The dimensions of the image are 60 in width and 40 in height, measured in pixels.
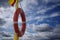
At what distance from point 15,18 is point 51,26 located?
60 cm

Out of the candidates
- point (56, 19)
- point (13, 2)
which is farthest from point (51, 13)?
point (13, 2)

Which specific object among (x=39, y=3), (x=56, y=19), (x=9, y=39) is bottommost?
(x=9, y=39)

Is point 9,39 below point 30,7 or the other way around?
below

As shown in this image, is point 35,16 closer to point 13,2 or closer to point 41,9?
point 41,9

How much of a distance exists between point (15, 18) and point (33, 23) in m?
0.33

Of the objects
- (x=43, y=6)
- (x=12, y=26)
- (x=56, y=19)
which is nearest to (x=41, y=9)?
(x=43, y=6)

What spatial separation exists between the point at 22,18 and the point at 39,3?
382 millimetres

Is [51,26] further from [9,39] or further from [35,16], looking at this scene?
[9,39]

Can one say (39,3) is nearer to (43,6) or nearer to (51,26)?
(43,6)

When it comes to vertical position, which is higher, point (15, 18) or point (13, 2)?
point (13, 2)

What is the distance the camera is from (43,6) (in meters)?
3.95

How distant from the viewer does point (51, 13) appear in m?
3.90

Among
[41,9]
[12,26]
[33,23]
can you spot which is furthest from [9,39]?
[41,9]

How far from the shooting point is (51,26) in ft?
12.7
